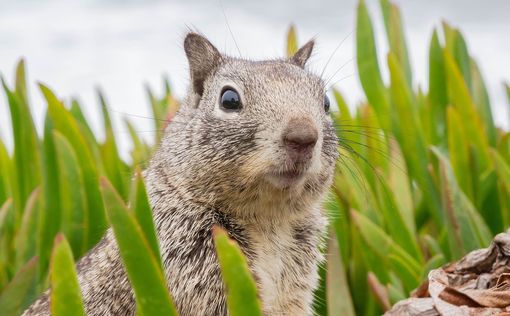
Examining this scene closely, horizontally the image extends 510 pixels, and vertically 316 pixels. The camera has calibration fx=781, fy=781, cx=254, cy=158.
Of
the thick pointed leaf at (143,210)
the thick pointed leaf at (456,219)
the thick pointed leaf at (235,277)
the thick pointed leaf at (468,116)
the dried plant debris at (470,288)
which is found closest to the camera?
the thick pointed leaf at (235,277)

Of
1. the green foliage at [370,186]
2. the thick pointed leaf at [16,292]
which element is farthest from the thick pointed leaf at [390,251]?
the thick pointed leaf at [16,292]

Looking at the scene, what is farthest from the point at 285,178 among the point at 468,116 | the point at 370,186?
the point at 468,116

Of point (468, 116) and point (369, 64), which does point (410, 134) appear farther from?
point (369, 64)

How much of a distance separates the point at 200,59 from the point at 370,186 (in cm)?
120

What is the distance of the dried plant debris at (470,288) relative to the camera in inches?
93.8

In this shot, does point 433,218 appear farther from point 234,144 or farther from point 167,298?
point 167,298

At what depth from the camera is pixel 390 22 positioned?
5086 millimetres

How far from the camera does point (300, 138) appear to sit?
2.79 m

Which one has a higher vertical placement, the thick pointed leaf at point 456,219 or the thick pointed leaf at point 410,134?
the thick pointed leaf at point 410,134

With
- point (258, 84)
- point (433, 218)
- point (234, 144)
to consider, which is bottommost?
point (433, 218)

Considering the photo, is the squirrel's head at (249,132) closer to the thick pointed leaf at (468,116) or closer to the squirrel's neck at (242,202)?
the squirrel's neck at (242,202)

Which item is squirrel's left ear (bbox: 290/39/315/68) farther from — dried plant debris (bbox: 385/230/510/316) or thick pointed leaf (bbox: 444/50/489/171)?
dried plant debris (bbox: 385/230/510/316)

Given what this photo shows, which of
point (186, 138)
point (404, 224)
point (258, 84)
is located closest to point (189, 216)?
point (186, 138)

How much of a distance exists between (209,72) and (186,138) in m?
0.43
